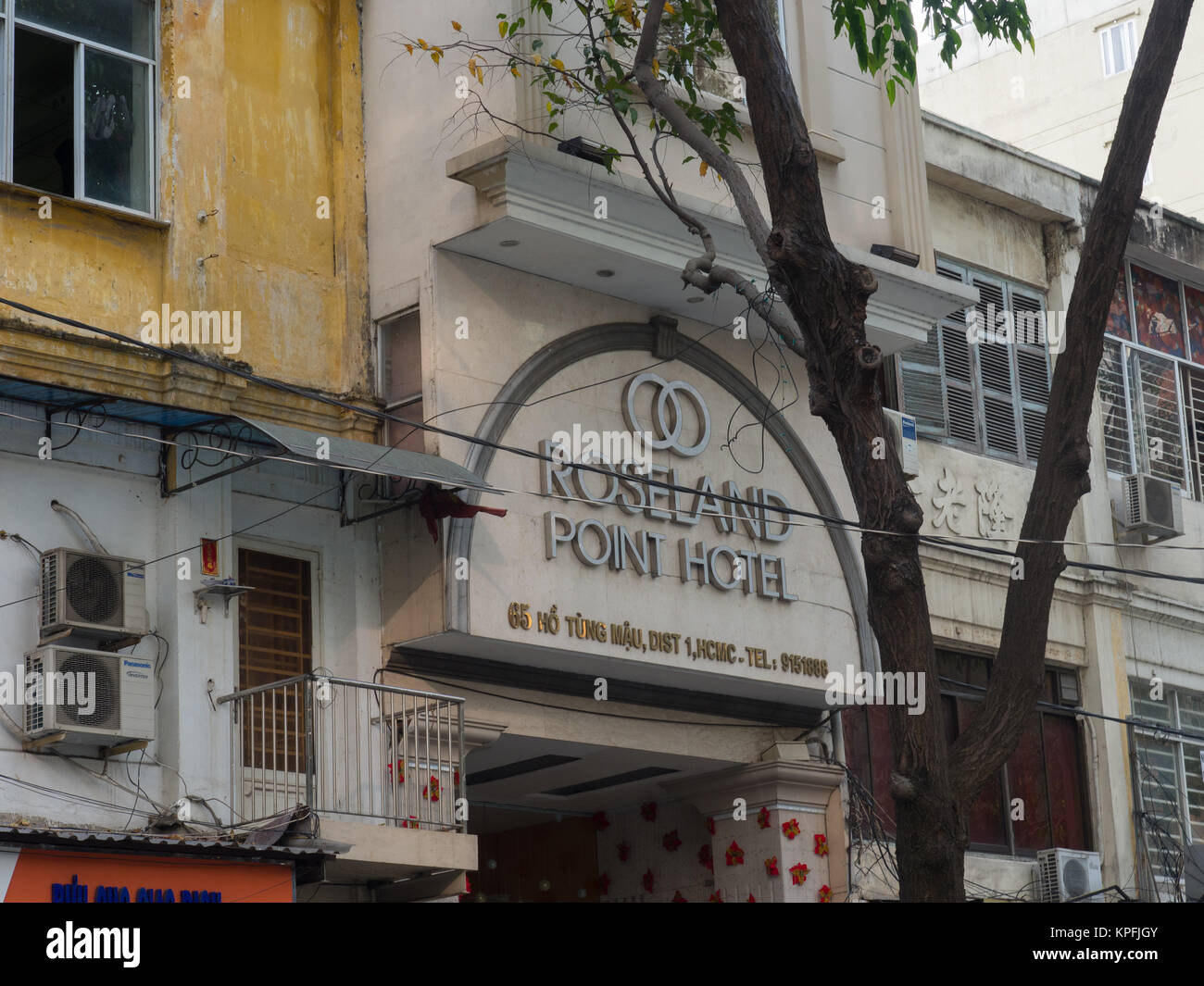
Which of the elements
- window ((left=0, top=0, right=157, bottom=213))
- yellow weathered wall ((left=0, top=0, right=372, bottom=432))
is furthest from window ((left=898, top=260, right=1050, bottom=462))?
window ((left=0, top=0, right=157, bottom=213))

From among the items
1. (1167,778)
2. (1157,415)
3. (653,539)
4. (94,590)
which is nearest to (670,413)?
(653,539)

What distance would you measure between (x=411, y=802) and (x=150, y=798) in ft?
5.53

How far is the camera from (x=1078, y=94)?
25.8 meters

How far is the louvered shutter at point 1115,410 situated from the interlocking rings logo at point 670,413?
6074mm

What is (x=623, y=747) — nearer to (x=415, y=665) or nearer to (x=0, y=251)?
(x=415, y=665)

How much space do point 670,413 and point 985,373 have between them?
481cm

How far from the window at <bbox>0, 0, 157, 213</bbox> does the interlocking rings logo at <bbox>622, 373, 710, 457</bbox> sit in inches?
145

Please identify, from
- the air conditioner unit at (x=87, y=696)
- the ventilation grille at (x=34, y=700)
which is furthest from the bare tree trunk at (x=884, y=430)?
the ventilation grille at (x=34, y=700)

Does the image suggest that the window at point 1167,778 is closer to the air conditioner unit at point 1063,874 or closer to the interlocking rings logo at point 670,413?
the air conditioner unit at point 1063,874

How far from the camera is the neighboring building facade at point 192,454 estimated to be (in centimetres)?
1098

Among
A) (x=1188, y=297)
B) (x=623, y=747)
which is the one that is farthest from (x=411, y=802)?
(x=1188, y=297)

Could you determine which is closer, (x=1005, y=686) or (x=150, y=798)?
(x=1005, y=686)

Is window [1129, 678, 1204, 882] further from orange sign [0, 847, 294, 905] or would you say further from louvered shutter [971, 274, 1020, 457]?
orange sign [0, 847, 294, 905]

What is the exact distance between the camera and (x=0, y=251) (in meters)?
Answer: 11.4
